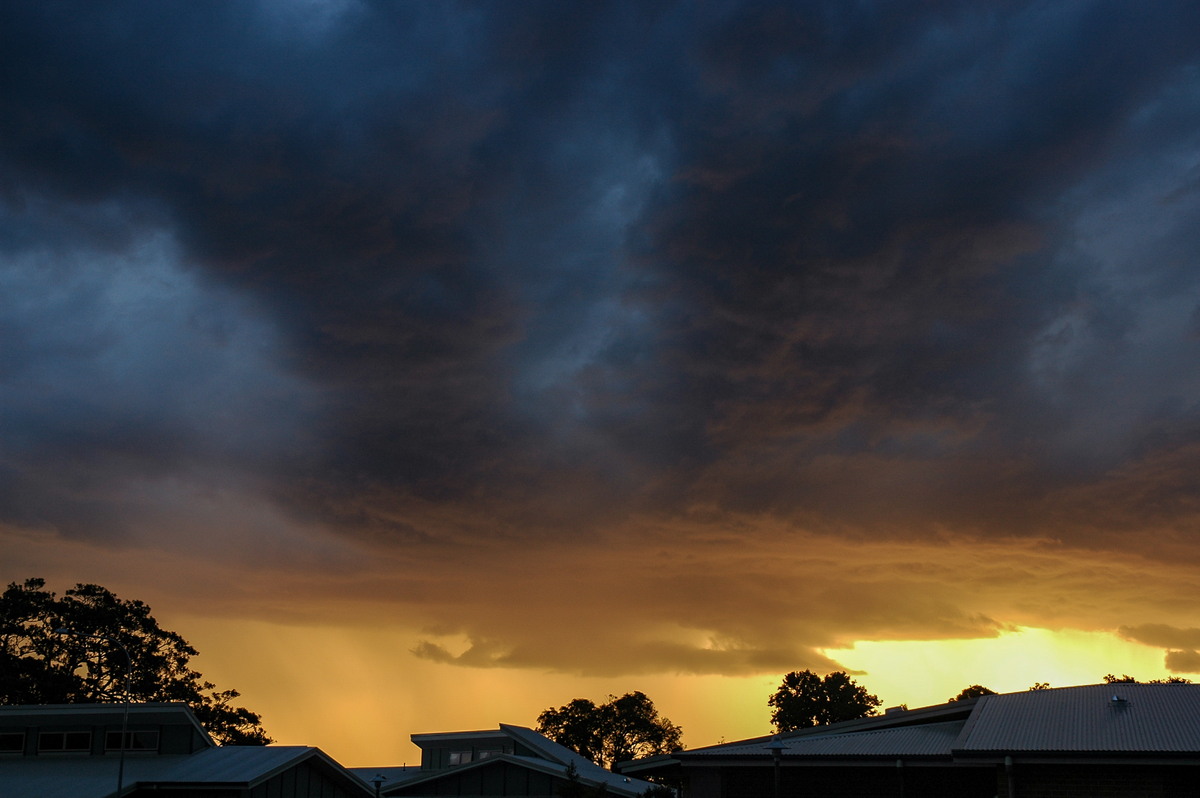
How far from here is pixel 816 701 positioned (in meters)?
119

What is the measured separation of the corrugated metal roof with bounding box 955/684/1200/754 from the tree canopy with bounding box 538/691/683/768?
86324 millimetres

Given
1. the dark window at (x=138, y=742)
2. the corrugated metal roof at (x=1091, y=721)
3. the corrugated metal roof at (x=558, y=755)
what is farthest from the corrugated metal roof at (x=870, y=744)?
the dark window at (x=138, y=742)

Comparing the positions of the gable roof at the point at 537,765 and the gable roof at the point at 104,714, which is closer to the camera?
the gable roof at the point at 104,714

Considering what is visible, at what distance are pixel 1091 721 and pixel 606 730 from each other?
307 feet

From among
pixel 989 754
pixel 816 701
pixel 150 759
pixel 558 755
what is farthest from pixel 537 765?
pixel 816 701

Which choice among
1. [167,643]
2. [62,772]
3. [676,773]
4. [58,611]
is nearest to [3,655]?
[58,611]

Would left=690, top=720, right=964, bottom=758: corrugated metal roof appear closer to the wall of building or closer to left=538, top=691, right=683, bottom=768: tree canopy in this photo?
the wall of building

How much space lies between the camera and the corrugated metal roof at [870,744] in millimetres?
38281

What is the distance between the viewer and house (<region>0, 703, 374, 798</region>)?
5028 centimetres

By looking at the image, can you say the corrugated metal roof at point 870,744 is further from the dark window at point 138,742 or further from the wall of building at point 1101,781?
the dark window at point 138,742

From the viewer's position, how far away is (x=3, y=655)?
81.8 metres

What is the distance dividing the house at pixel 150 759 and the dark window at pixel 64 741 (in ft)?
0.16

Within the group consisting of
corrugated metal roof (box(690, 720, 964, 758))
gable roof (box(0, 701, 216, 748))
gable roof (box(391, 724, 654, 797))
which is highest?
gable roof (box(0, 701, 216, 748))

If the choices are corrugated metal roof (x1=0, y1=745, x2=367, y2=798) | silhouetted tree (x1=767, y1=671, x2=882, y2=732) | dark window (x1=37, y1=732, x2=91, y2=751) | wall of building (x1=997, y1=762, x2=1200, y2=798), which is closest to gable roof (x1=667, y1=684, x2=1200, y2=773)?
wall of building (x1=997, y1=762, x2=1200, y2=798)
